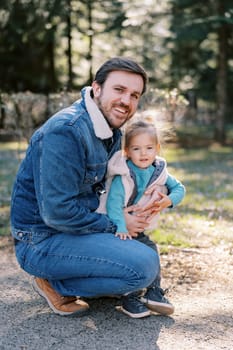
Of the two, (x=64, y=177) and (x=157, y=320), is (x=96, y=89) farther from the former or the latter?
(x=157, y=320)

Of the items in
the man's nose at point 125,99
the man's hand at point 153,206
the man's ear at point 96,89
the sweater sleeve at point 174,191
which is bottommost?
the man's hand at point 153,206

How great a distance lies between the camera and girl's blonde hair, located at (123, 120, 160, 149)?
345 cm

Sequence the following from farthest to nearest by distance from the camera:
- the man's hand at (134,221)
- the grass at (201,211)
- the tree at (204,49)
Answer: the tree at (204,49) < the grass at (201,211) < the man's hand at (134,221)

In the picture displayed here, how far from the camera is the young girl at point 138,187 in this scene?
3371 millimetres

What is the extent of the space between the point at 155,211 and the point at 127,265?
456mm

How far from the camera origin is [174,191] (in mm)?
3584

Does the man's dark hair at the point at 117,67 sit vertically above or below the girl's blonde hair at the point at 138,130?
above

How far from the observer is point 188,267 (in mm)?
4465

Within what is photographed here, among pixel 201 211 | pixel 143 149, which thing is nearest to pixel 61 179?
pixel 143 149

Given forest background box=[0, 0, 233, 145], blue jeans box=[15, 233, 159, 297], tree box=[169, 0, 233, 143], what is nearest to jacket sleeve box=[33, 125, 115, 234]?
blue jeans box=[15, 233, 159, 297]

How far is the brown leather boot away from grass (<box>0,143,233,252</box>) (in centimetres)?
131

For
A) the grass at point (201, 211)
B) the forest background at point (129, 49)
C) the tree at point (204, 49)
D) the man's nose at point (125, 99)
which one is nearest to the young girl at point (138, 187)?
the man's nose at point (125, 99)

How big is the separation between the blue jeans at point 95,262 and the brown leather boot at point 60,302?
0.55ft

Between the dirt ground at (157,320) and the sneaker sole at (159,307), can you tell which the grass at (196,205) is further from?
the sneaker sole at (159,307)
